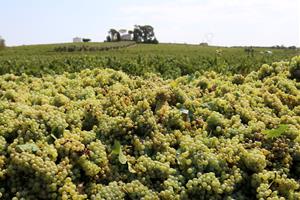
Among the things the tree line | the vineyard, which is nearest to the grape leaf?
the vineyard

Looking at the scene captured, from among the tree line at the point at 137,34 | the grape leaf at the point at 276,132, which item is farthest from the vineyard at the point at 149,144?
the tree line at the point at 137,34

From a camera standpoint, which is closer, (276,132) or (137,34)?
(276,132)

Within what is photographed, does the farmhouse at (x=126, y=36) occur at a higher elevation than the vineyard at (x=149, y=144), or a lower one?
lower

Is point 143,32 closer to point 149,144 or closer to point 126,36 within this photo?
point 126,36

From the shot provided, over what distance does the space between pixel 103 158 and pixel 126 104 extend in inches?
31.0

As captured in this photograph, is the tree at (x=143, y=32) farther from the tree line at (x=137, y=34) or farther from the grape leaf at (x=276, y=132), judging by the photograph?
the grape leaf at (x=276, y=132)

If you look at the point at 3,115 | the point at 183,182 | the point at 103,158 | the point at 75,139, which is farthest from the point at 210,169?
the point at 3,115

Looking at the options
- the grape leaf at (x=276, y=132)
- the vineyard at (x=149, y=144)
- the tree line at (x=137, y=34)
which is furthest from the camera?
the tree line at (x=137, y=34)

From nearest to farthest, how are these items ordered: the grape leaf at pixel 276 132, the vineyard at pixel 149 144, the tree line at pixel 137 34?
the vineyard at pixel 149 144, the grape leaf at pixel 276 132, the tree line at pixel 137 34

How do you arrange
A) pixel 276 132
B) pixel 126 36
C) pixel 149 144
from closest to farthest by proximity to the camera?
pixel 149 144, pixel 276 132, pixel 126 36

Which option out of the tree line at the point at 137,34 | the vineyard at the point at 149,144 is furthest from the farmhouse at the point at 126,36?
the vineyard at the point at 149,144

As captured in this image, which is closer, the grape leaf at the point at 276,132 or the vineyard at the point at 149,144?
the vineyard at the point at 149,144

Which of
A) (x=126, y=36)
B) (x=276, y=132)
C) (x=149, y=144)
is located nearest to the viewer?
(x=149, y=144)

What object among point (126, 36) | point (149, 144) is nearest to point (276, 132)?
point (149, 144)
